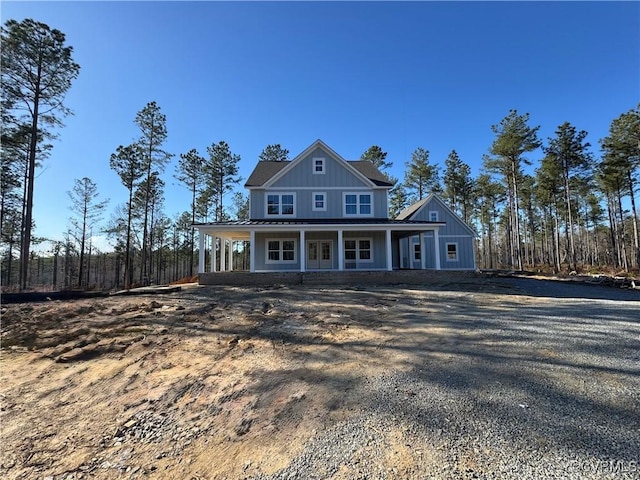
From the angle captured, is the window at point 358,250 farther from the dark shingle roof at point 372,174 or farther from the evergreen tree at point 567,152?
the evergreen tree at point 567,152

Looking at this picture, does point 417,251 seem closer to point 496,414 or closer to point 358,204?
point 358,204

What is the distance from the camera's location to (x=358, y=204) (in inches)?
756

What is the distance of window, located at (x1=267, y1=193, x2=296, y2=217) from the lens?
742 inches

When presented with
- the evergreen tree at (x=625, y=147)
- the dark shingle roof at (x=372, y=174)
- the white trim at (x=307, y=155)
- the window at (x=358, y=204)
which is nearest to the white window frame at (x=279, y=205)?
the white trim at (x=307, y=155)

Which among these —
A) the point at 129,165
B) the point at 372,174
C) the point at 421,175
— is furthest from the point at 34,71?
the point at 421,175

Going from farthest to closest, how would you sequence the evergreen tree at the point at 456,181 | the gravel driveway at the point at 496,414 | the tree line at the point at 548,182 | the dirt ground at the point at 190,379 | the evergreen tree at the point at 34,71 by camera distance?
1. the evergreen tree at the point at 456,181
2. the tree line at the point at 548,182
3. the evergreen tree at the point at 34,71
4. the dirt ground at the point at 190,379
5. the gravel driveway at the point at 496,414

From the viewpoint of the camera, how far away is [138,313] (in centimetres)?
831

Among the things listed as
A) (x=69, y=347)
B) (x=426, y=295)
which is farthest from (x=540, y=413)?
(x=426, y=295)

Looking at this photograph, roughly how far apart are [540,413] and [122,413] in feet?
15.2

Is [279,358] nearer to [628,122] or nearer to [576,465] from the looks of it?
[576,465]

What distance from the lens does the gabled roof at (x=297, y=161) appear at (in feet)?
61.9

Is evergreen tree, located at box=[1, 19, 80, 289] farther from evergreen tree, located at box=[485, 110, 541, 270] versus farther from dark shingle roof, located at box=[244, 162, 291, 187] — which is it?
evergreen tree, located at box=[485, 110, 541, 270]

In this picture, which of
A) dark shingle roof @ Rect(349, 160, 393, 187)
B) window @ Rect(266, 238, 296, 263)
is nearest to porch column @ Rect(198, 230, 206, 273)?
window @ Rect(266, 238, 296, 263)

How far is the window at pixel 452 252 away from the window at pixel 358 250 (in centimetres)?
790
